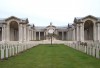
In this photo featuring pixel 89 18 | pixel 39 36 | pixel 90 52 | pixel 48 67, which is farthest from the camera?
pixel 39 36

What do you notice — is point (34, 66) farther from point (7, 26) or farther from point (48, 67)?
point (7, 26)

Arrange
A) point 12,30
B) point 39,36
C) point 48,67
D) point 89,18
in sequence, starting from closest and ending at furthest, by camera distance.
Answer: point 48,67 → point 89,18 → point 12,30 → point 39,36

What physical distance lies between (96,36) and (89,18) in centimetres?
616

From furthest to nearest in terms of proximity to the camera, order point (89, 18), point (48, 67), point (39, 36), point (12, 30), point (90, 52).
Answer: point (39, 36) < point (12, 30) < point (89, 18) < point (90, 52) < point (48, 67)

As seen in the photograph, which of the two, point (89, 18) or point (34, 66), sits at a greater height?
point (89, 18)

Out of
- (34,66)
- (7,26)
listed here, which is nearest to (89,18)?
(7,26)

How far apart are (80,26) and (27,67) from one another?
46.5 m

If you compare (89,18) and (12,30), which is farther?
(12,30)

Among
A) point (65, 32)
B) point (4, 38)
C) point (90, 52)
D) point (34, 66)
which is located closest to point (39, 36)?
point (65, 32)

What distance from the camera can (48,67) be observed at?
12.2 metres

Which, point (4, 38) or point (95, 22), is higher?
point (95, 22)

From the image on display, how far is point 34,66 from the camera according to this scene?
12.5 meters

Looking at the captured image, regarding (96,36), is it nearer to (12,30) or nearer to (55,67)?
(12,30)

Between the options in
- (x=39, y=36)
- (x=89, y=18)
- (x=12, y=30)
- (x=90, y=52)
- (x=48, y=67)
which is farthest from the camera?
(x=39, y=36)
